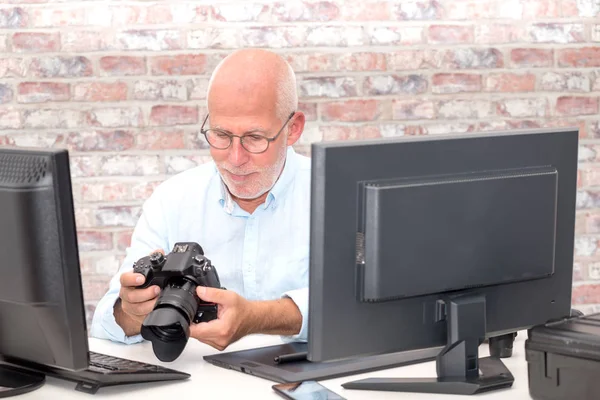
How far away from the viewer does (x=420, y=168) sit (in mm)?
1535

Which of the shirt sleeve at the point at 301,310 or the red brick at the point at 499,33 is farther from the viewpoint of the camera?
the red brick at the point at 499,33

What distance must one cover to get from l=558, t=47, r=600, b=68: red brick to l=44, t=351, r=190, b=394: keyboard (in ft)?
5.86

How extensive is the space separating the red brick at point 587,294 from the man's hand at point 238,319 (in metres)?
1.39

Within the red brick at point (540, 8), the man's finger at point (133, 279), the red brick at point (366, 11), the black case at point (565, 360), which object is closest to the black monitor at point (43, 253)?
the man's finger at point (133, 279)

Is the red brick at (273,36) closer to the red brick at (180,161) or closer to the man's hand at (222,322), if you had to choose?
the red brick at (180,161)

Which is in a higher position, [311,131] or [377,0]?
[377,0]

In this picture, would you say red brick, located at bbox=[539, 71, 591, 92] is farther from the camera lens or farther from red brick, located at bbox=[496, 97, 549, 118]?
the camera lens

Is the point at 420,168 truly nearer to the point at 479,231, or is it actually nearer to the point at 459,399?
the point at 479,231

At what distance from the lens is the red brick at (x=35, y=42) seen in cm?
279

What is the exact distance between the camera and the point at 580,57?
3008mm

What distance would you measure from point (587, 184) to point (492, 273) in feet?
5.12

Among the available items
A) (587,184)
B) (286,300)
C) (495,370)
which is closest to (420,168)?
(495,370)

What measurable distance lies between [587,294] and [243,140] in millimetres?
1483

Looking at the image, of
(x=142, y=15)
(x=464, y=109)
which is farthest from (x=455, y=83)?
(x=142, y=15)
